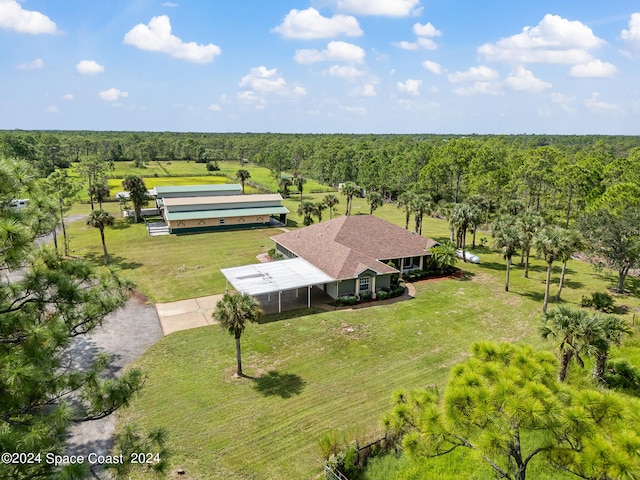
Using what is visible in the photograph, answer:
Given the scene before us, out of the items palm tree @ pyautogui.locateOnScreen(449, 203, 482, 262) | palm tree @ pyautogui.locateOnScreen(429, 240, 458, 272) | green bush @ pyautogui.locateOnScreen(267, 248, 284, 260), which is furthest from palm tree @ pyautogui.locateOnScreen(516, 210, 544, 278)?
green bush @ pyautogui.locateOnScreen(267, 248, 284, 260)

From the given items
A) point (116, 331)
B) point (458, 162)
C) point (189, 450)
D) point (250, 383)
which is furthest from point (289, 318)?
point (458, 162)

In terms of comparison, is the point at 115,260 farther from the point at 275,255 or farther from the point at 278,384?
the point at 278,384

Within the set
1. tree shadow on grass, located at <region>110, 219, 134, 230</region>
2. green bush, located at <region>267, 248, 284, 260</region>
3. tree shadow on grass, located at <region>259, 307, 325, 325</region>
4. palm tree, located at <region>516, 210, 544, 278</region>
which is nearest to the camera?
tree shadow on grass, located at <region>259, 307, 325, 325</region>

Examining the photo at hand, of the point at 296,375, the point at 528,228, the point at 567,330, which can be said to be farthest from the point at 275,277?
the point at 528,228

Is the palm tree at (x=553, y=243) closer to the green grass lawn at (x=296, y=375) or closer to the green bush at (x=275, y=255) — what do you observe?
the green grass lawn at (x=296, y=375)

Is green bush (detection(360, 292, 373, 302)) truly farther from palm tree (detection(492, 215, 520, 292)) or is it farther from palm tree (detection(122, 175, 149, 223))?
palm tree (detection(122, 175, 149, 223))
